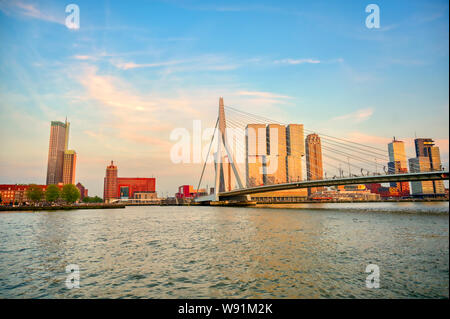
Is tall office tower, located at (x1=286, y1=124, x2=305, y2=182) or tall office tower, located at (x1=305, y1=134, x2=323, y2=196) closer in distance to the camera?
tall office tower, located at (x1=305, y1=134, x2=323, y2=196)

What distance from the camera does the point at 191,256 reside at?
40.7ft

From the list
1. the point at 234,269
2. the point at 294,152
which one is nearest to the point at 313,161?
the point at 294,152

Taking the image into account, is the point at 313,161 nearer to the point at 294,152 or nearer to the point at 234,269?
the point at 294,152

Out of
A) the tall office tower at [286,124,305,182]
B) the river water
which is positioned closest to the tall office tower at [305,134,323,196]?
the tall office tower at [286,124,305,182]

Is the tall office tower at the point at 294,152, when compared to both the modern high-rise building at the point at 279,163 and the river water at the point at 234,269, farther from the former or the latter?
the river water at the point at 234,269

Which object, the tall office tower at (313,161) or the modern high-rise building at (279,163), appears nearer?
the tall office tower at (313,161)

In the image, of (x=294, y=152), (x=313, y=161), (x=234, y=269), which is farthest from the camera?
(x=294, y=152)

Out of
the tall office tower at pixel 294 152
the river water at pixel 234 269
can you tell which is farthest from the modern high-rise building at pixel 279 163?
the river water at pixel 234 269

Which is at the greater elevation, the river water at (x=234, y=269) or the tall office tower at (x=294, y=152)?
the tall office tower at (x=294, y=152)

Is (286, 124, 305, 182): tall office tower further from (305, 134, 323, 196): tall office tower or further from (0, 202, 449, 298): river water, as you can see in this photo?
(0, 202, 449, 298): river water

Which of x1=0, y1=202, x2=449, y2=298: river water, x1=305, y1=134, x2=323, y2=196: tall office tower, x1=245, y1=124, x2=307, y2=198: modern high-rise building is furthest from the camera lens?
x1=245, y1=124, x2=307, y2=198: modern high-rise building

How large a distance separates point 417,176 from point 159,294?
4156 cm

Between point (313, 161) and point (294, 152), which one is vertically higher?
point (294, 152)
